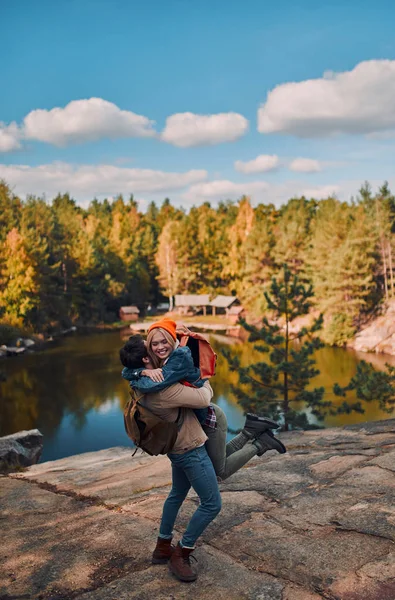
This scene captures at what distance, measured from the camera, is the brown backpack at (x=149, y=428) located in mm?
3541

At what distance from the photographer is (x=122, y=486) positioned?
643cm

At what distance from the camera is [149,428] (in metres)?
3.57

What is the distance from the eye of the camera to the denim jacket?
3447mm

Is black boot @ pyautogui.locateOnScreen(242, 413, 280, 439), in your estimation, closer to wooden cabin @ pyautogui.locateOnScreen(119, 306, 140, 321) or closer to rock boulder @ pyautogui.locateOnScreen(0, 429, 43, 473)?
rock boulder @ pyautogui.locateOnScreen(0, 429, 43, 473)

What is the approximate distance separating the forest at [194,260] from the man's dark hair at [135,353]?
1232 inches

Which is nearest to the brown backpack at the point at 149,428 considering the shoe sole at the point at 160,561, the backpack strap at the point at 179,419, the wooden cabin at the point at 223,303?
the backpack strap at the point at 179,419

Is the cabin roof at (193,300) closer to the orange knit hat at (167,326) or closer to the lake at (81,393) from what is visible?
the lake at (81,393)

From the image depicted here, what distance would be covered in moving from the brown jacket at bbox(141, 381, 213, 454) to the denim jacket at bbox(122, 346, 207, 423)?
0.19ft

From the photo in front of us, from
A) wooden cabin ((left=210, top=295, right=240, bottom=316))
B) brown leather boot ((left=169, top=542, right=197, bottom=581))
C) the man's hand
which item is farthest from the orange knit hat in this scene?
wooden cabin ((left=210, top=295, right=240, bottom=316))

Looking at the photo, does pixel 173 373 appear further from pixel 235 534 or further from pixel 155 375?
pixel 235 534

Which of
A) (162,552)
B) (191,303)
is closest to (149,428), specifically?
(162,552)

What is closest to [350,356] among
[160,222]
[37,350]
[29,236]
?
[37,350]

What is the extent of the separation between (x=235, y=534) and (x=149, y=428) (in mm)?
1579

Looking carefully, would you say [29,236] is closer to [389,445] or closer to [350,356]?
[350,356]
